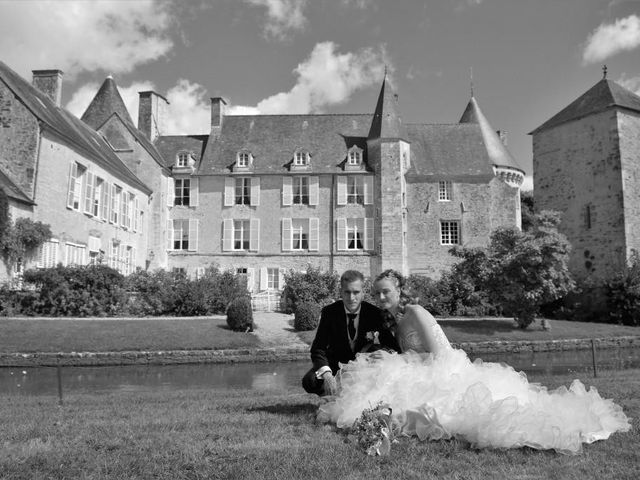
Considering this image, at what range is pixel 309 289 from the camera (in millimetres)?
22953

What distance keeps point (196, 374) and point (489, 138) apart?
2822 cm

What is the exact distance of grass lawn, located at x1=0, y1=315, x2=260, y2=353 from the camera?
15328 millimetres

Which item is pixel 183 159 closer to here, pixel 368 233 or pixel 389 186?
pixel 368 233

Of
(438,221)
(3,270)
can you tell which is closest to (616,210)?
(438,221)

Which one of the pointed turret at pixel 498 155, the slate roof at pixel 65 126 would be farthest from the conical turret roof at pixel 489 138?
the slate roof at pixel 65 126

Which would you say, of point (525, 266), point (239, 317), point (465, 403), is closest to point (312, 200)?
point (525, 266)

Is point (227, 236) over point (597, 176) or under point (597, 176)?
under

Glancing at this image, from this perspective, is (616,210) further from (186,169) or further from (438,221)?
(186,169)

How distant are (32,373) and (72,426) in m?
9.10

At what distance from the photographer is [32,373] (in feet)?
42.3

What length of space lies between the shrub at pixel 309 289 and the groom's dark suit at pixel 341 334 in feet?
55.3

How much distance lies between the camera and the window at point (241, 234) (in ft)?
109

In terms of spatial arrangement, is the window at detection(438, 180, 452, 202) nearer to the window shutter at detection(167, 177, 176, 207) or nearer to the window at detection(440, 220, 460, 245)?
the window at detection(440, 220, 460, 245)

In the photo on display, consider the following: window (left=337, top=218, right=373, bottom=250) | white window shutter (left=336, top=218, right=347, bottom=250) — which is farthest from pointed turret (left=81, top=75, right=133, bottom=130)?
window (left=337, top=218, right=373, bottom=250)
